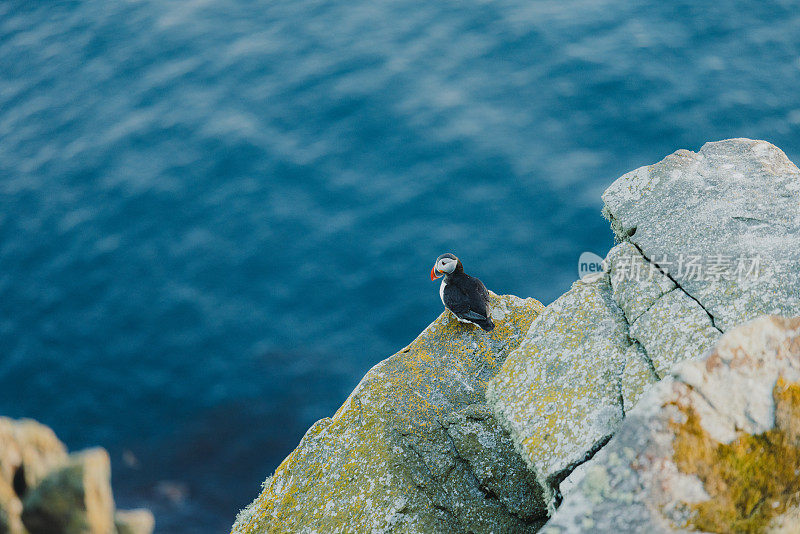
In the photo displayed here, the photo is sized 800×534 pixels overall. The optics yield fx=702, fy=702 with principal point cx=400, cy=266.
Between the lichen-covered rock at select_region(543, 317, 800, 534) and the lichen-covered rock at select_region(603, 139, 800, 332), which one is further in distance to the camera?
the lichen-covered rock at select_region(603, 139, 800, 332)

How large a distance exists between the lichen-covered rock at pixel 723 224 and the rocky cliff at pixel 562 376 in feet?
0.05

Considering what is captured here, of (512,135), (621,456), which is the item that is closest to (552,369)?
(621,456)

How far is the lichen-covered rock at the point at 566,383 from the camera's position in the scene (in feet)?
19.6

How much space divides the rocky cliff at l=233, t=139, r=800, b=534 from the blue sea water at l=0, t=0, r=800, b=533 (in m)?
6.67

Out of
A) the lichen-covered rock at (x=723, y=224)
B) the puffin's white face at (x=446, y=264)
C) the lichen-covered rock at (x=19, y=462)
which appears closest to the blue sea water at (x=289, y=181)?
the puffin's white face at (x=446, y=264)

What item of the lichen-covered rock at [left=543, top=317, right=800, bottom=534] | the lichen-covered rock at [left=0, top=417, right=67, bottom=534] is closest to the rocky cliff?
the lichen-covered rock at [left=543, top=317, right=800, bottom=534]

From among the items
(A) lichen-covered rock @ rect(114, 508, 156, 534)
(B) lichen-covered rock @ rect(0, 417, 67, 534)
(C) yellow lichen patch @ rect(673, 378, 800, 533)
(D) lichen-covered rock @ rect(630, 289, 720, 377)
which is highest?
(B) lichen-covered rock @ rect(0, 417, 67, 534)

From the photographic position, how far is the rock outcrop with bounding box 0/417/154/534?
2826 millimetres

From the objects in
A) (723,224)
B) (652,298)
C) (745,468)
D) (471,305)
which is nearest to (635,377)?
(652,298)

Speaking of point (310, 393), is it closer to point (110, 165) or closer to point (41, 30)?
point (110, 165)

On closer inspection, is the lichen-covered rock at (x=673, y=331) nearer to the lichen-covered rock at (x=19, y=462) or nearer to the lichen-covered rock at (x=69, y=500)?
the lichen-covered rock at (x=69, y=500)

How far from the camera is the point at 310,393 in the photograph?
14.8 meters

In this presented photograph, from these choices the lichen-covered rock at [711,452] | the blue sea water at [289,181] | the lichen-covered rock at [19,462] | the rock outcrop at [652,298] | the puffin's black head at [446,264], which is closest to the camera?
the lichen-covered rock at [19,462]

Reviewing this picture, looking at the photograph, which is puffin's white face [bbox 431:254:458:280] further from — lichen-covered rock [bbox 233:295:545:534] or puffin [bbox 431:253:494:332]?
lichen-covered rock [bbox 233:295:545:534]
